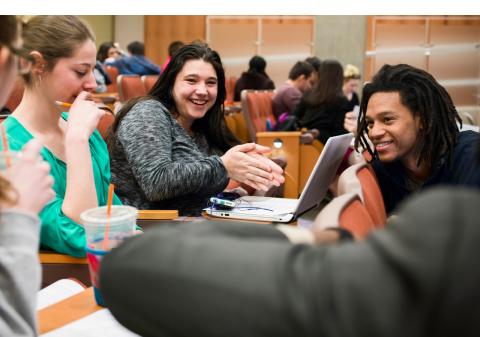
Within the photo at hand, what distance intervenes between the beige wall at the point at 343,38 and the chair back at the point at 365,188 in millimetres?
8042

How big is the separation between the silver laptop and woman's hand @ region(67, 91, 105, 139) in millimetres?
558

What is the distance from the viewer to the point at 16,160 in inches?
32.3

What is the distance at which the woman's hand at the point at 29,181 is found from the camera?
0.78m

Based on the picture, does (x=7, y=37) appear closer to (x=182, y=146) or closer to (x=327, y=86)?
(x=182, y=146)

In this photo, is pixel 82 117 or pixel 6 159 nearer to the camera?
pixel 6 159

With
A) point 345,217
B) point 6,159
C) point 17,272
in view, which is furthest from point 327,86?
point 17,272

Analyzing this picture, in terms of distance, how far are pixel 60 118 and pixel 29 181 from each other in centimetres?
96

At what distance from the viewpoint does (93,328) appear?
3.32 feet

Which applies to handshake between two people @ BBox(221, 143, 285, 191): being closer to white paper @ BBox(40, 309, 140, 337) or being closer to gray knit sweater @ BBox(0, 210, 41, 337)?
white paper @ BBox(40, 309, 140, 337)

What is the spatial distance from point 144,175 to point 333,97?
10.8 ft

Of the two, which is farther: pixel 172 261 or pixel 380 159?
pixel 380 159

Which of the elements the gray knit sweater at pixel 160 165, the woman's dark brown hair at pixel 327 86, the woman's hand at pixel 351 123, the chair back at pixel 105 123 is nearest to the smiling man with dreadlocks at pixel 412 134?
the gray knit sweater at pixel 160 165

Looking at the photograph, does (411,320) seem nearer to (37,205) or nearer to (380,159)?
(37,205)
